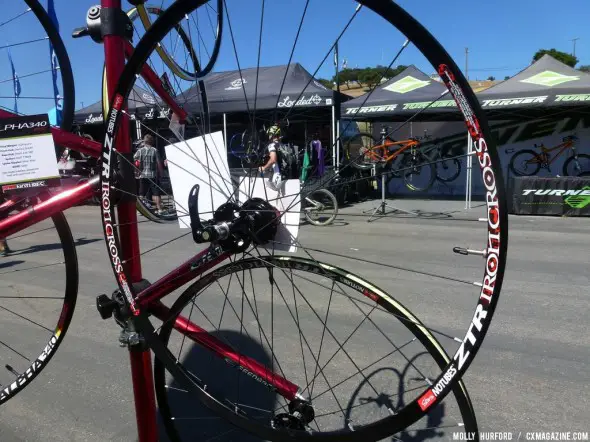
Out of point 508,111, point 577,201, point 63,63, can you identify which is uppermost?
point 508,111

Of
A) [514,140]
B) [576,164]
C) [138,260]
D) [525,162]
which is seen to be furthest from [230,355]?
[514,140]

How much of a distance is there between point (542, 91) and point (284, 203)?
35.3ft

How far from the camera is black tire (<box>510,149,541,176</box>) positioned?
43.2 feet

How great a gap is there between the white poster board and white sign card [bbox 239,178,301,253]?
0.44 ft

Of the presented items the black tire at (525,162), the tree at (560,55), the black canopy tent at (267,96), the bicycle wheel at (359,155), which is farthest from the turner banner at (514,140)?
the tree at (560,55)

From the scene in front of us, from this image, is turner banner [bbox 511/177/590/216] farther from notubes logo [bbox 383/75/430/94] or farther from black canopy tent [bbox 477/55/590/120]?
notubes logo [bbox 383/75/430/94]

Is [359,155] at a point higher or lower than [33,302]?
higher

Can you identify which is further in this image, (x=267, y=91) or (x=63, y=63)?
(x=267, y=91)

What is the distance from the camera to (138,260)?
5.80 feet

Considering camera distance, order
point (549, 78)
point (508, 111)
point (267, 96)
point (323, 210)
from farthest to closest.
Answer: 1. point (508, 111)
2. point (549, 78)
3. point (267, 96)
4. point (323, 210)

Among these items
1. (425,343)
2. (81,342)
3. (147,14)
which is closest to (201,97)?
(147,14)

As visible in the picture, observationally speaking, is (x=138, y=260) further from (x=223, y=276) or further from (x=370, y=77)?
(x=370, y=77)

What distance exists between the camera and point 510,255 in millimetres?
6367

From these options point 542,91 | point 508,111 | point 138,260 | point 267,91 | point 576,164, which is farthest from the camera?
point 576,164
